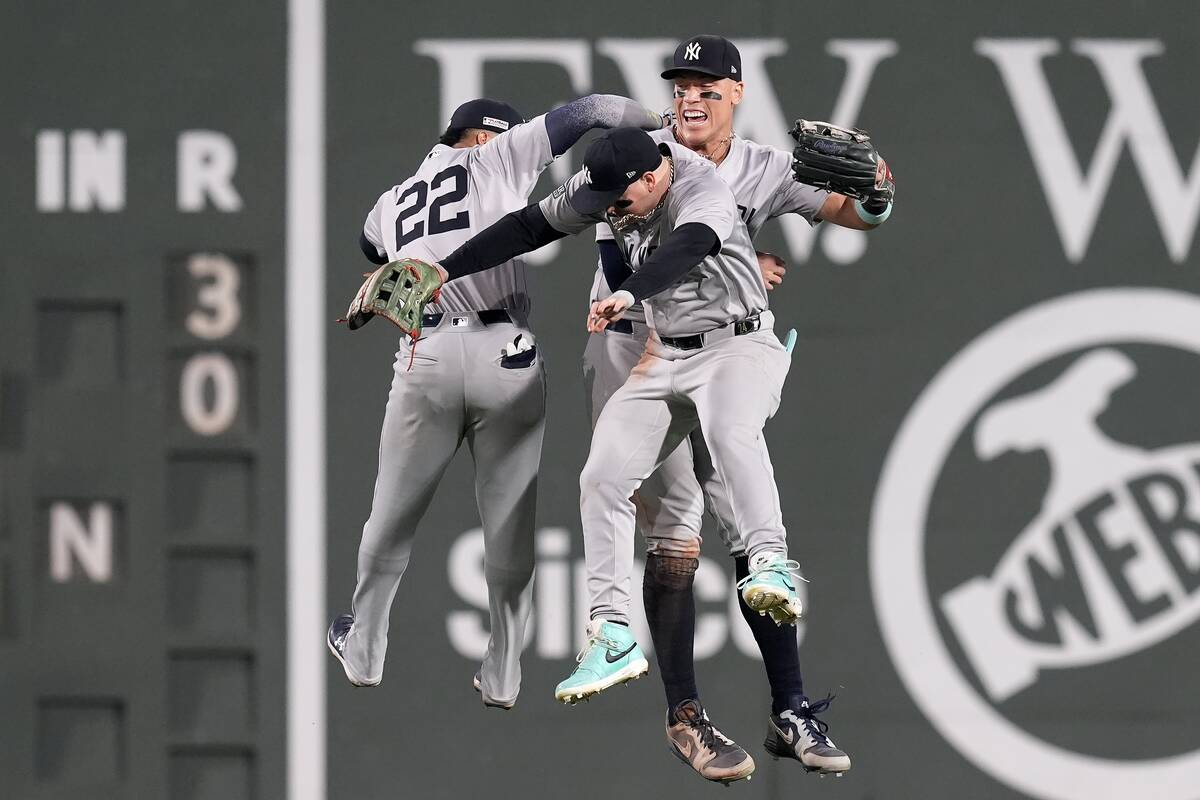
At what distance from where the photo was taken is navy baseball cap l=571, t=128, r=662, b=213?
15.8 ft

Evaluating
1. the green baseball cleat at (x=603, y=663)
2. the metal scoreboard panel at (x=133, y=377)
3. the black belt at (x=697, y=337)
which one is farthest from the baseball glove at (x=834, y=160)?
the metal scoreboard panel at (x=133, y=377)

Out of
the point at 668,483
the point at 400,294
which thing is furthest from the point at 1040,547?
the point at 400,294

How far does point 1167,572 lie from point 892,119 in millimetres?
1741

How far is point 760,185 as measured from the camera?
523 centimetres

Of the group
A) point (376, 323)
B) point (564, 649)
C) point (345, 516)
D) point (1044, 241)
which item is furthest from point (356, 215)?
point (1044, 241)

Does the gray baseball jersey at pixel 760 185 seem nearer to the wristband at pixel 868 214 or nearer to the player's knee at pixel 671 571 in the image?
the wristband at pixel 868 214

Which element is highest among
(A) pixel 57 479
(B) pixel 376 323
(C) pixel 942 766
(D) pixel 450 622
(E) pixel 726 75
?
(E) pixel 726 75

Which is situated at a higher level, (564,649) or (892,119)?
(892,119)

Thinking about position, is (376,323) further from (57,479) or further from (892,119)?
(892,119)

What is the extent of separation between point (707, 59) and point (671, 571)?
130 cm

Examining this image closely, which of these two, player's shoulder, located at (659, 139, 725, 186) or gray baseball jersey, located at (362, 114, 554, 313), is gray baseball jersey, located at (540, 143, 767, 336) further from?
gray baseball jersey, located at (362, 114, 554, 313)

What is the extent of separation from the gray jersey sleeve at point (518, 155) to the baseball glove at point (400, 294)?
1.41ft

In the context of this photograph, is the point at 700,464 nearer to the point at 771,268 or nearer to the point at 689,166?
the point at 771,268

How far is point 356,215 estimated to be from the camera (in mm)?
7023
